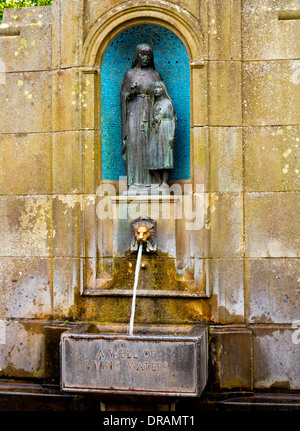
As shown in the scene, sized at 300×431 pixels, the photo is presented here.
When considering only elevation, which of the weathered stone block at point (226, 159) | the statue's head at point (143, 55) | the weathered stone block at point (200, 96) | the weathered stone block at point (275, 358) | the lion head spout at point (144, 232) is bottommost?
the weathered stone block at point (275, 358)

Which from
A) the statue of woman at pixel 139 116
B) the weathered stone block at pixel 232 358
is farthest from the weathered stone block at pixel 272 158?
the weathered stone block at pixel 232 358

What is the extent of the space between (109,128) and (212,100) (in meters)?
1.51

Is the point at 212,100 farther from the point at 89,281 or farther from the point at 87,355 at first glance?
the point at 87,355

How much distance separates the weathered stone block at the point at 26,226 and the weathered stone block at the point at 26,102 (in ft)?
3.06

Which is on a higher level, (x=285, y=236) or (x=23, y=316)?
(x=285, y=236)

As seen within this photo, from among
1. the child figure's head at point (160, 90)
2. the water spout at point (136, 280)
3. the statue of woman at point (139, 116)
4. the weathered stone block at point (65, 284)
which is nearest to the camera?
Result: the water spout at point (136, 280)

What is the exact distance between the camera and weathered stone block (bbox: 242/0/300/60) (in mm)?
6770

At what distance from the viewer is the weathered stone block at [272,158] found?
22.1 ft

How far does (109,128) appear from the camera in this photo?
7.49 metres

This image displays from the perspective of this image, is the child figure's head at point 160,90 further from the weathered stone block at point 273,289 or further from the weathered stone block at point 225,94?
the weathered stone block at point 273,289

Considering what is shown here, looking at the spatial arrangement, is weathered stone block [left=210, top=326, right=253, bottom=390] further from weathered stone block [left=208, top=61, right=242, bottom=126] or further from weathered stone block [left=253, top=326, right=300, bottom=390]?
weathered stone block [left=208, top=61, right=242, bottom=126]

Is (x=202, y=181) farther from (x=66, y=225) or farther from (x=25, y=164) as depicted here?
(x=25, y=164)

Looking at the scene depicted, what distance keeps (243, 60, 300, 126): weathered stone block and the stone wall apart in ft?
0.04
